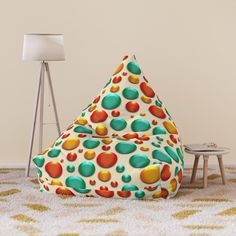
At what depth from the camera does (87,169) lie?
5.09 meters

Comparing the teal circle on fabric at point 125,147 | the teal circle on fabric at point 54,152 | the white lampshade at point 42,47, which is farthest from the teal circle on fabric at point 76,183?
the white lampshade at point 42,47

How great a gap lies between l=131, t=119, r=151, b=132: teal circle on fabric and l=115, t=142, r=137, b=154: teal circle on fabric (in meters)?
0.25

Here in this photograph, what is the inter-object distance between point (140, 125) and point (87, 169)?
59 cm

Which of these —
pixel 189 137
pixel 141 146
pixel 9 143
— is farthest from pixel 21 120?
pixel 141 146

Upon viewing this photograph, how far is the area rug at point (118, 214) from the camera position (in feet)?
Result: 13.3

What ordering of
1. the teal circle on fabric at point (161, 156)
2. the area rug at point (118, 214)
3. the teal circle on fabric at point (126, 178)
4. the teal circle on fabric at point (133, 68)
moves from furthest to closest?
the teal circle on fabric at point (133, 68)
the teal circle on fabric at point (161, 156)
the teal circle on fabric at point (126, 178)
the area rug at point (118, 214)

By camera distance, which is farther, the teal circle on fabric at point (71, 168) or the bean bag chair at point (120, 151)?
the teal circle on fabric at point (71, 168)

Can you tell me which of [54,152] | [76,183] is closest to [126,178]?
[76,183]

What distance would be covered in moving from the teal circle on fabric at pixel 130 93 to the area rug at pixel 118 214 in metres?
0.80

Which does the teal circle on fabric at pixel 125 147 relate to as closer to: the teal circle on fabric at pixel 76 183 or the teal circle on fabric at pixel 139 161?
the teal circle on fabric at pixel 139 161

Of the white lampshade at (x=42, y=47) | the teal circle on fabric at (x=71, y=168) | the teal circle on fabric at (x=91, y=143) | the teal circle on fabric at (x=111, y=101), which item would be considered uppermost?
the white lampshade at (x=42, y=47)

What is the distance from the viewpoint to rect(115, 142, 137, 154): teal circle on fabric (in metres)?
5.14

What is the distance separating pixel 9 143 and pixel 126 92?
1858 millimetres

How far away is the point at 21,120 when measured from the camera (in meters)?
6.93
